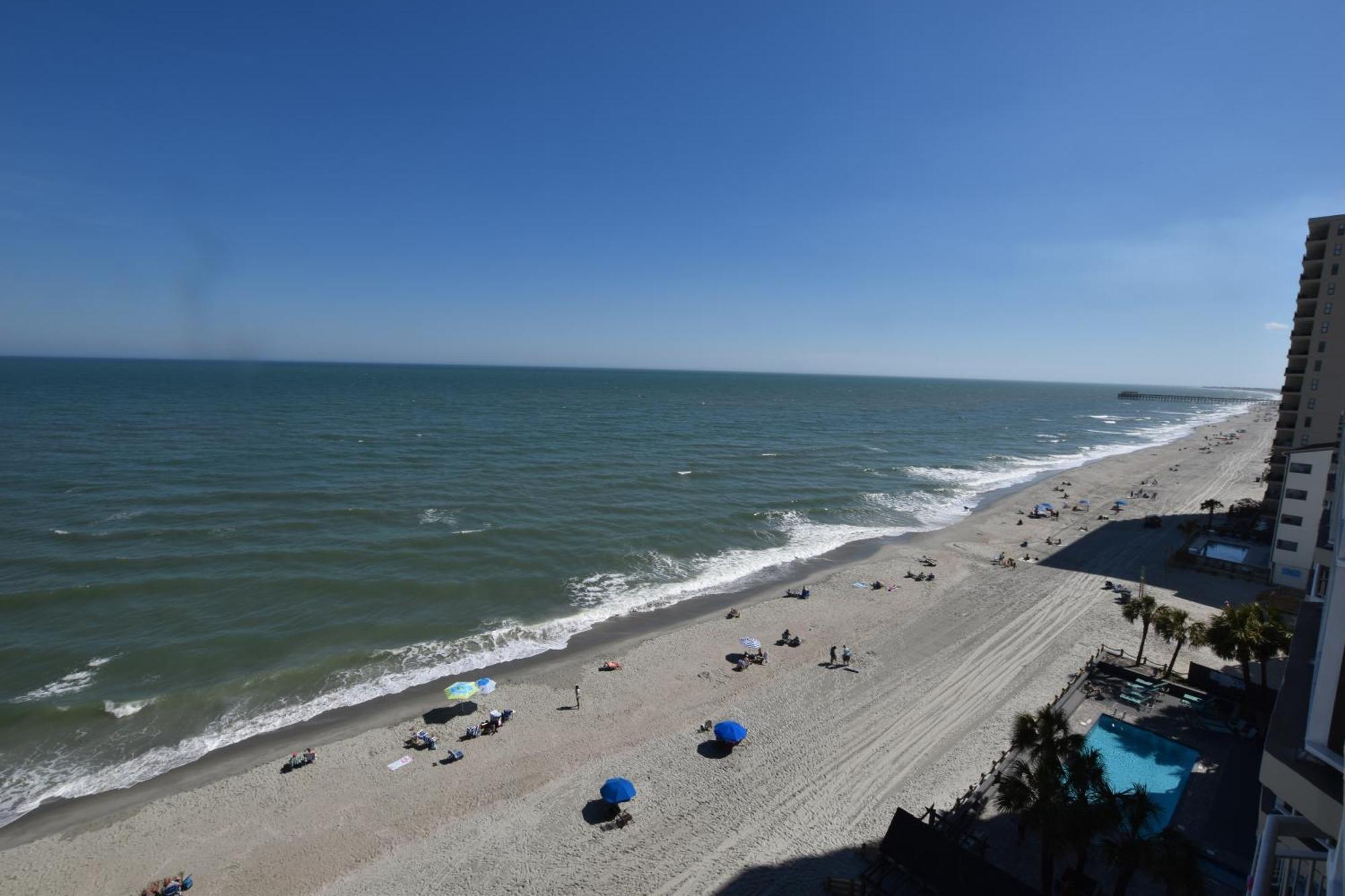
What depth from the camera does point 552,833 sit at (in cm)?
1955

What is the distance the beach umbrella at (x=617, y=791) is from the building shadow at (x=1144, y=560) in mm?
38741

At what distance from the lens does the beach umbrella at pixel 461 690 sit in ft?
85.4

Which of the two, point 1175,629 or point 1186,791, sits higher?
point 1175,629

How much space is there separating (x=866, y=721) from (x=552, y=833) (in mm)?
13597

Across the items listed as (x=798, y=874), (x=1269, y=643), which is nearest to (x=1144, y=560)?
(x=1269, y=643)

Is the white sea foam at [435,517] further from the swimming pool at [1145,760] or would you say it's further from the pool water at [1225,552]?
the pool water at [1225,552]

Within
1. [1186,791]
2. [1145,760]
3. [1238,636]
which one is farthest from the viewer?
[1238,636]

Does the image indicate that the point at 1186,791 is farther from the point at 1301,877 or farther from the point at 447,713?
the point at 447,713

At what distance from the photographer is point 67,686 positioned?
27.1 meters

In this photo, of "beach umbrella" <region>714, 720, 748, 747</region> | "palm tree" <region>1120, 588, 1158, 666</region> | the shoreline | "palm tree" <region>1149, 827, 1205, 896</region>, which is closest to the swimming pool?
"palm tree" <region>1120, 588, 1158, 666</region>

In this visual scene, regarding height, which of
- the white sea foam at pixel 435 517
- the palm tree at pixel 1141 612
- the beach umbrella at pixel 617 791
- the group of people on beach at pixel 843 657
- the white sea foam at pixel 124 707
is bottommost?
the white sea foam at pixel 124 707

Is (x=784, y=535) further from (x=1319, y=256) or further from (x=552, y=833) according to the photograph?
(x=1319, y=256)

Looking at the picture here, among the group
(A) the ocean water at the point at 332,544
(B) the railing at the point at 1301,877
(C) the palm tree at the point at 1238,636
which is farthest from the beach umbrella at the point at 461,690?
(C) the palm tree at the point at 1238,636

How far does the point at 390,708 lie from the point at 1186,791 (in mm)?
31710
